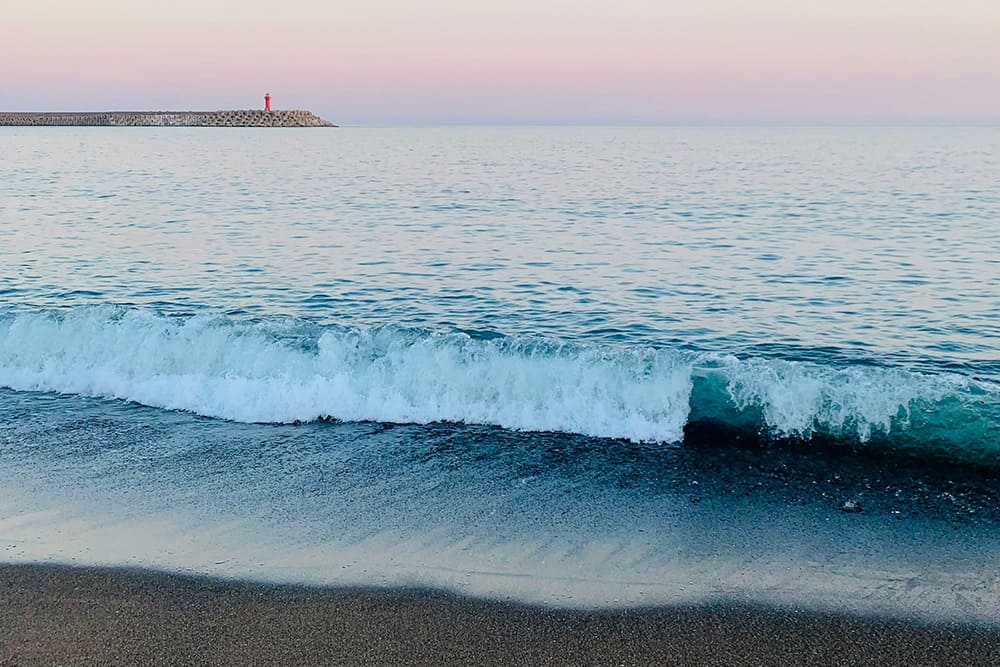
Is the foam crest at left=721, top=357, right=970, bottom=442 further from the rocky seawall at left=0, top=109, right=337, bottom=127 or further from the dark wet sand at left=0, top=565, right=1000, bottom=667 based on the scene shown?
the rocky seawall at left=0, top=109, right=337, bottom=127

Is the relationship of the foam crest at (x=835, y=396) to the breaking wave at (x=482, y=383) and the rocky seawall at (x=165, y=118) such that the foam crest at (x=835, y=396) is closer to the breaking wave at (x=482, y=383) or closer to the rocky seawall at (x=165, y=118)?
the breaking wave at (x=482, y=383)

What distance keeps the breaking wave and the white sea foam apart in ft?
0.06

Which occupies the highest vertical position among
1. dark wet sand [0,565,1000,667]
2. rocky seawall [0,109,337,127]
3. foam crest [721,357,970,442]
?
rocky seawall [0,109,337,127]

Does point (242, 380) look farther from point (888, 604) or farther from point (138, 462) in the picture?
point (888, 604)

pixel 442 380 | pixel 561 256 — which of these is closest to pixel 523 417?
pixel 442 380

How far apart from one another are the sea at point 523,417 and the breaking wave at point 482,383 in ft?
0.12

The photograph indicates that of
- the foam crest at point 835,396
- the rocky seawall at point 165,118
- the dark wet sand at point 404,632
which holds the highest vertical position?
the rocky seawall at point 165,118

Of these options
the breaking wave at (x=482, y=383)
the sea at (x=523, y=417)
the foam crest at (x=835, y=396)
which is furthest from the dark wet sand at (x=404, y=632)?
the foam crest at (x=835, y=396)

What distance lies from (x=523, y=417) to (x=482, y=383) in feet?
2.89

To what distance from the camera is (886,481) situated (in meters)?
7.63

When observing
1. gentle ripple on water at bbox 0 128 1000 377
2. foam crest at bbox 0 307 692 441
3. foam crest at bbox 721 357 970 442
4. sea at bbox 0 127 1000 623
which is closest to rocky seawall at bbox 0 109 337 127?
gentle ripple on water at bbox 0 128 1000 377

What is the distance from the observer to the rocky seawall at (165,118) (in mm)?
133625

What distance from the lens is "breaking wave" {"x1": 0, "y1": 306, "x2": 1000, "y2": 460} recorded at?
353 inches

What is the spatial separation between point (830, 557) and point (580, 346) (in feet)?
16.8
